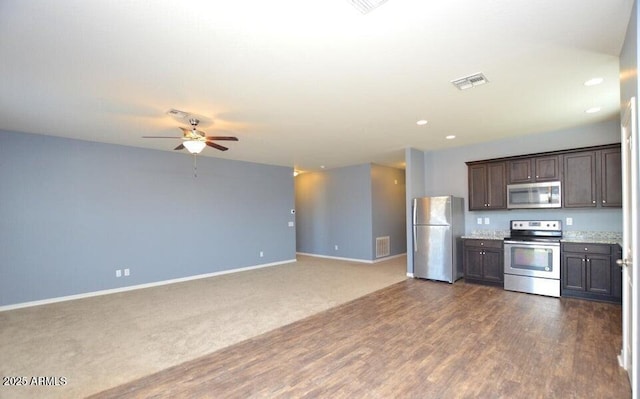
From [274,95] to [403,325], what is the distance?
3043mm

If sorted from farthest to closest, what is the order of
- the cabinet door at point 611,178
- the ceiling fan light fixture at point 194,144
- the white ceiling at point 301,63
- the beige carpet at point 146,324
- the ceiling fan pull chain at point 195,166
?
the ceiling fan pull chain at point 195,166 → the cabinet door at point 611,178 → the ceiling fan light fixture at point 194,144 → the beige carpet at point 146,324 → the white ceiling at point 301,63

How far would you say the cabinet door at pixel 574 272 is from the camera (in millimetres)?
4305

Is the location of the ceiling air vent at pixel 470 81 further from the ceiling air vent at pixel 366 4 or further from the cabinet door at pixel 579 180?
the cabinet door at pixel 579 180

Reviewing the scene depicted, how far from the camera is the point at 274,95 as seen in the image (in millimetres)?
3281

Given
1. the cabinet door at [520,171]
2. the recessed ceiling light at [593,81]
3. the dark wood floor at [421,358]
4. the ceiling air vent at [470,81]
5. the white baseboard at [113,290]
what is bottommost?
the white baseboard at [113,290]

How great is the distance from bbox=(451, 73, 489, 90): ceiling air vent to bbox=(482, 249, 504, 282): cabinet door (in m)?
3.26

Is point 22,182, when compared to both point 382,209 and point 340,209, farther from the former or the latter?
point 382,209

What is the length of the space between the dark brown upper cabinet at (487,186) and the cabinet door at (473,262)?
80 cm

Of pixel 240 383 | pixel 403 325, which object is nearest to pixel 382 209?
pixel 403 325

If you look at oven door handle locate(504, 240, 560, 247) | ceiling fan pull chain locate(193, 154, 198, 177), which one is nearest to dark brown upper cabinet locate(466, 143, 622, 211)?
oven door handle locate(504, 240, 560, 247)

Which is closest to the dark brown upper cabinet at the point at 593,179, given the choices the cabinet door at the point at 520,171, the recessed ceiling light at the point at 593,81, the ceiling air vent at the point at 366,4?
the cabinet door at the point at 520,171

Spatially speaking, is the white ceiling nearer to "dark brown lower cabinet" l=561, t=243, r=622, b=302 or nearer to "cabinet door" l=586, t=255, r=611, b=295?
"dark brown lower cabinet" l=561, t=243, r=622, b=302

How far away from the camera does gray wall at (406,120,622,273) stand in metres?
4.63

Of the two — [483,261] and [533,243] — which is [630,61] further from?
[483,261]
